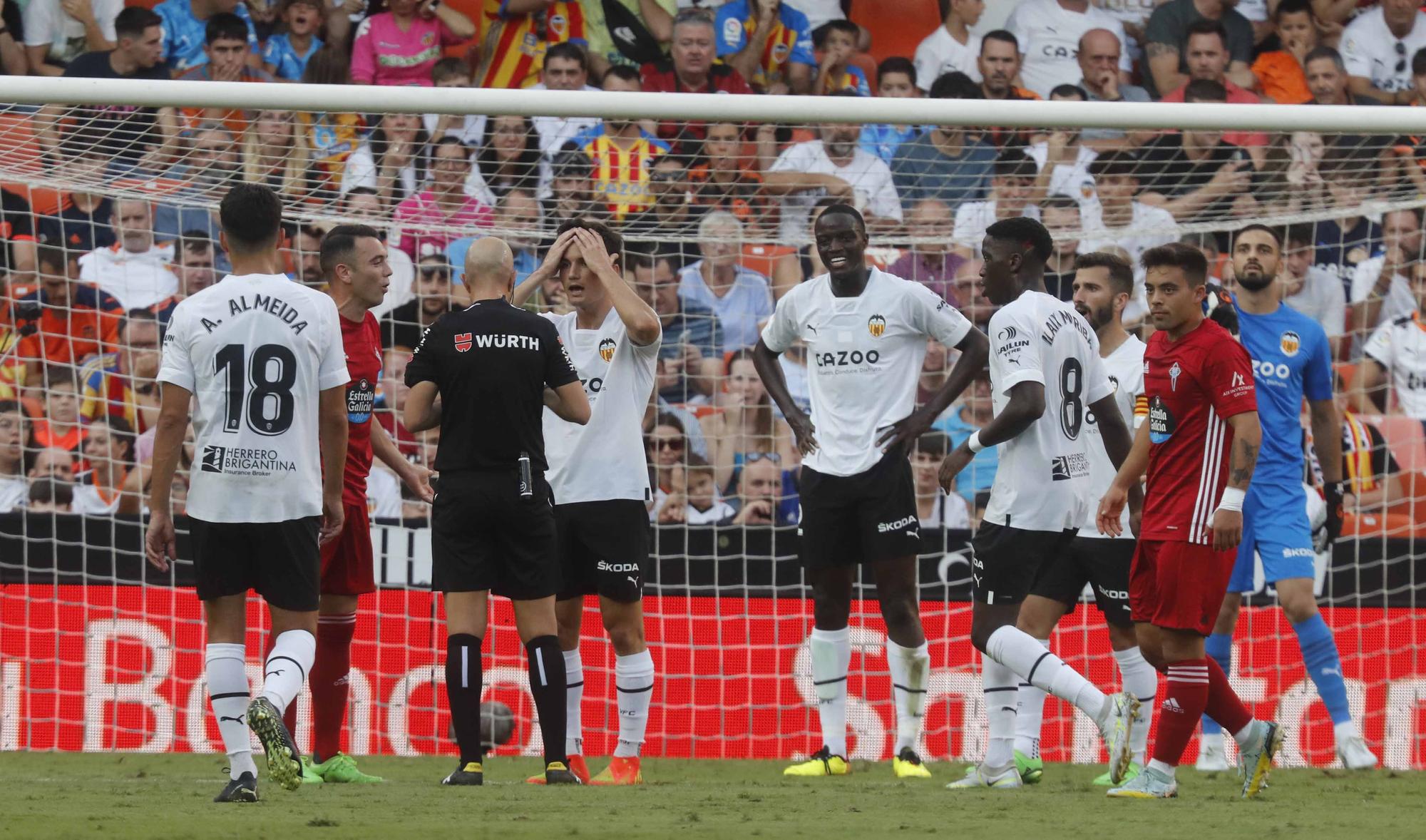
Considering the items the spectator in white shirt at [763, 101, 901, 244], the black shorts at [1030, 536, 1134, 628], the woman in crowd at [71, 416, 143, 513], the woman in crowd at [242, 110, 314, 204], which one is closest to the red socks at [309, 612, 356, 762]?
the woman in crowd at [71, 416, 143, 513]

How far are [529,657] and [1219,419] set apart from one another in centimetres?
257

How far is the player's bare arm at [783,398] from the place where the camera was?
23.6 feet

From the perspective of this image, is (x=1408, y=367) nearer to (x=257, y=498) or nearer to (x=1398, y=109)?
(x=1398, y=109)

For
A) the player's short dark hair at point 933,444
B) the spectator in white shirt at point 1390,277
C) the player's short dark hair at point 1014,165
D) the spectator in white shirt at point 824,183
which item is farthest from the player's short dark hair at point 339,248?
the spectator in white shirt at point 1390,277

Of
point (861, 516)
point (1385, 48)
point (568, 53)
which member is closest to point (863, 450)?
point (861, 516)

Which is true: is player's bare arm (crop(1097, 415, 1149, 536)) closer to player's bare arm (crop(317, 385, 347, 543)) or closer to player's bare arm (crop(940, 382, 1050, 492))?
player's bare arm (crop(940, 382, 1050, 492))

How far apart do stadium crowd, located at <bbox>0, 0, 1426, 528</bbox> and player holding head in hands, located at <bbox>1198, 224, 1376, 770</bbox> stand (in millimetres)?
1647

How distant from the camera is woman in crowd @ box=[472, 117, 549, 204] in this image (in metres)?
9.50

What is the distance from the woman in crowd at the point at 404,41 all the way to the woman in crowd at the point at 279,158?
316cm

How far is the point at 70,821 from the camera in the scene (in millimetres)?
4551

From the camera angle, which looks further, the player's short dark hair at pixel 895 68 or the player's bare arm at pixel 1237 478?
the player's short dark hair at pixel 895 68

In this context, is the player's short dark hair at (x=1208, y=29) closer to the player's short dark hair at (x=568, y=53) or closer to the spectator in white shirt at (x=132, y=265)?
the player's short dark hair at (x=568, y=53)

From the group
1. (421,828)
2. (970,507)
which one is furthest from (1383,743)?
(421,828)

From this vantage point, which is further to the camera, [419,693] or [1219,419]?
[419,693]
